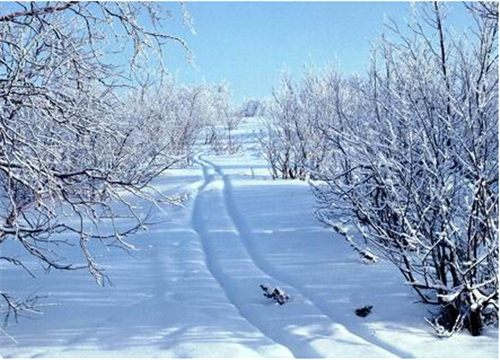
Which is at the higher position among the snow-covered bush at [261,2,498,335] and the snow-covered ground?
the snow-covered bush at [261,2,498,335]

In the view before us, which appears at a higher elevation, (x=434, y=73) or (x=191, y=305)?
(x=434, y=73)

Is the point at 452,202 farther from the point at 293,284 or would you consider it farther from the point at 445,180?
the point at 293,284

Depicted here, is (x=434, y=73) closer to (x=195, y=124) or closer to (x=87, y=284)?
(x=87, y=284)

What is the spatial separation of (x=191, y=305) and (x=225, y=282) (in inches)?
38.2

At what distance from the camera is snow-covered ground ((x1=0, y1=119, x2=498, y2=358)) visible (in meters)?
4.76

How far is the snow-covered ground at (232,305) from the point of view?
15.6 feet

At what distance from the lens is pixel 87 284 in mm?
6793

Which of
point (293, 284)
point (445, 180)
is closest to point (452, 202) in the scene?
point (445, 180)

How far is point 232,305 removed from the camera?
19.4 feet

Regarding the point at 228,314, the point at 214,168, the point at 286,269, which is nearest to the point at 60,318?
the point at 228,314

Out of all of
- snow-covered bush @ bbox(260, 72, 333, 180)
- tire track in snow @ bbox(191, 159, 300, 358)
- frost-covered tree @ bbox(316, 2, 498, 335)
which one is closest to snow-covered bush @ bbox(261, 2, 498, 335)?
frost-covered tree @ bbox(316, 2, 498, 335)

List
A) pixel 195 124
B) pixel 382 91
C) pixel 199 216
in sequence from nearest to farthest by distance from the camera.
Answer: pixel 382 91 < pixel 199 216 < pixel 195 124

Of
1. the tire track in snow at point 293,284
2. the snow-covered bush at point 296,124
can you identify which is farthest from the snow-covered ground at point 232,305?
the snow-covered bush at point 296,124

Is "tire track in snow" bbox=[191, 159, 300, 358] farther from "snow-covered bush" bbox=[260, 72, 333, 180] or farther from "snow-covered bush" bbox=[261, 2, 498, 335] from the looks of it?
"snow-covered bush" bbox=[260, 72, 333, 180]
